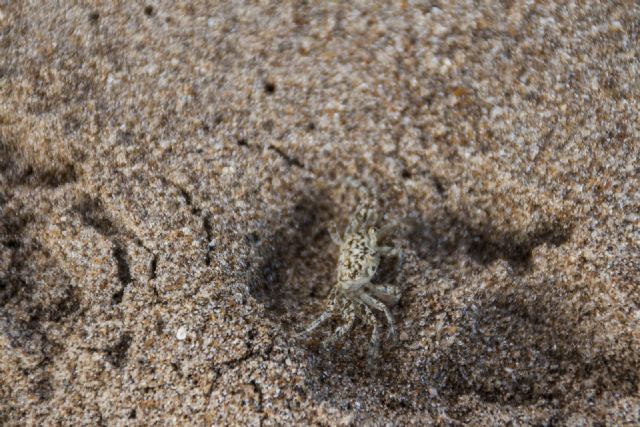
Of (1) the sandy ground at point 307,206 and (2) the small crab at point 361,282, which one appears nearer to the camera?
(1) the sandy ground at point 307,206

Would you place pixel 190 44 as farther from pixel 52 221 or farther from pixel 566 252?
pixel 566 252

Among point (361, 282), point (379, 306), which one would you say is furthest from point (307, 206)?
point (379, 306)

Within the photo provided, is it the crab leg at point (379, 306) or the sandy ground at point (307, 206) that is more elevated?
the sandy ground at point (307, 206)

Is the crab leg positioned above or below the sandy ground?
below

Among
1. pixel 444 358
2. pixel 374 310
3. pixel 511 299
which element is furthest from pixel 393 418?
pixel 511 299

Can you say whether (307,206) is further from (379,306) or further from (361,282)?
(379,306)
